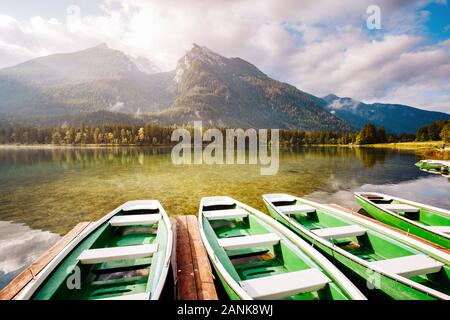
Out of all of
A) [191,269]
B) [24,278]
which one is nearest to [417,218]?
[191,269]

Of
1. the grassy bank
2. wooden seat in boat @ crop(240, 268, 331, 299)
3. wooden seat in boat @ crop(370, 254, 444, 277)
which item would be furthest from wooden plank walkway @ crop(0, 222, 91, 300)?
the grassy bank

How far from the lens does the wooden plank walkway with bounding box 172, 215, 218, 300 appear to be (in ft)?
18.6

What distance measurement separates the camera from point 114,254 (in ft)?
20.1

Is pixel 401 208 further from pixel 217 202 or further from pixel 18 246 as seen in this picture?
pixel 18 246

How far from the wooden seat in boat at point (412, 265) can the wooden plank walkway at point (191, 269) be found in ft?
14.6

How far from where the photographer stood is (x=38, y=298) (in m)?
4.64

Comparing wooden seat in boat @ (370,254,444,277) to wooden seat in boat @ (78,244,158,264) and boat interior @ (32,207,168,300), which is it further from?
wooden seat in boat @ (78,244,158,264)

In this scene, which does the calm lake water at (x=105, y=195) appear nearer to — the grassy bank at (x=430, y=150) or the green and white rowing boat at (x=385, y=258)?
the green and white rowing boat at (x=385, y=258)

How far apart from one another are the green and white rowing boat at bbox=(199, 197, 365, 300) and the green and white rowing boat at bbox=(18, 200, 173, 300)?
1486 millimetres

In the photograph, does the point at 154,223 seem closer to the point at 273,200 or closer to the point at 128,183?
the point at 273,200

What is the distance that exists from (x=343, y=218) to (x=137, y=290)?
847 centimetres

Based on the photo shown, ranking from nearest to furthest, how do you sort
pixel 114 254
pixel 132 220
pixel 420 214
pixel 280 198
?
pixel 114 254
pixel 132 220
pixel 420 214
pixel 280 198

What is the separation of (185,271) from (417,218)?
1189 cm
